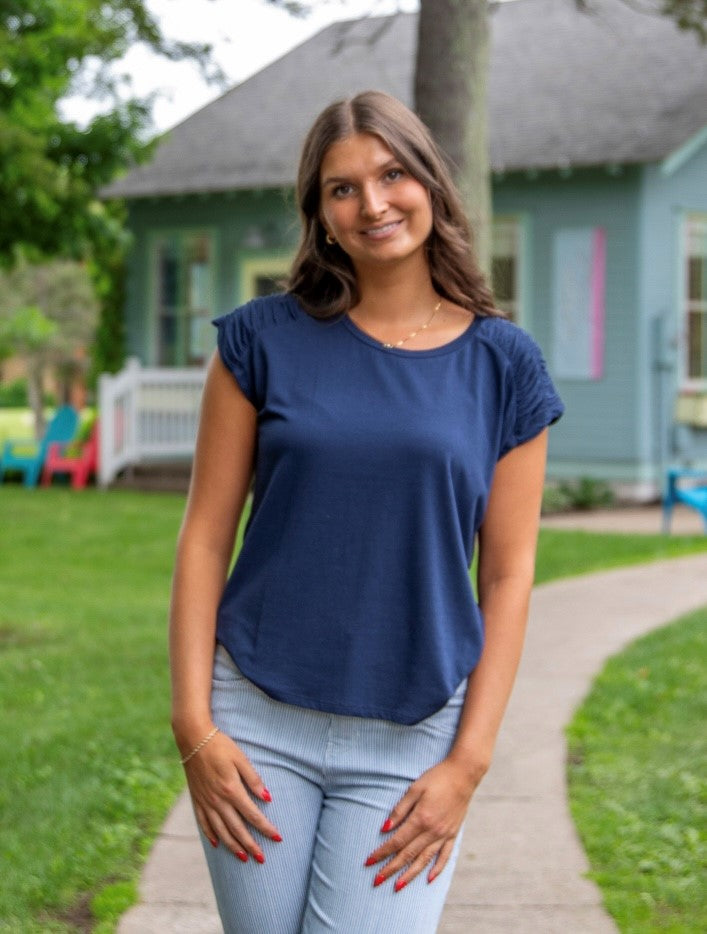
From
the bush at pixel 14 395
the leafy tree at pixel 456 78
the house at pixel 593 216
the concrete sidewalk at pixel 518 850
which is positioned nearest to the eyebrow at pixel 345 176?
the concrete sidewalk at pixel 518 850

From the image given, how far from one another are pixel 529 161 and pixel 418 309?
13.7 meters

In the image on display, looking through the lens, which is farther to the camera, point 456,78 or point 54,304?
point 54,304

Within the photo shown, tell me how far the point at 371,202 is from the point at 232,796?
101 cm

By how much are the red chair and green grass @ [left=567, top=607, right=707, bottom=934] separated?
443 inches

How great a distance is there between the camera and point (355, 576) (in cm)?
253

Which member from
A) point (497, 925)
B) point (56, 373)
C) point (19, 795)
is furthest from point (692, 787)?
point (56, 373)

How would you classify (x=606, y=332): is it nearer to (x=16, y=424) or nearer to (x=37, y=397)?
(x=37, y=397)

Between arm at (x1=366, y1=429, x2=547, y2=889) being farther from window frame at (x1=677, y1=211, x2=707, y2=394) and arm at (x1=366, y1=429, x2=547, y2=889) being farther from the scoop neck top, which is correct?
window frame at (x1=677, y1=211, x2=707, y2=394)

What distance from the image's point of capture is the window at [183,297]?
63.1 ft

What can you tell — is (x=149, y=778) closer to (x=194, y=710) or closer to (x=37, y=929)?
(x=37, y=929)

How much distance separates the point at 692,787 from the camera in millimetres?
5383

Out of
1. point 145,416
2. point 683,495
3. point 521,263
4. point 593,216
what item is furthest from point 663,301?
point 145,416

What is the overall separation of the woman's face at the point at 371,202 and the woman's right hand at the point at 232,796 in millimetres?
872

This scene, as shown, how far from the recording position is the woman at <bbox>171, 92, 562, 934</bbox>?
2520 millimetres
